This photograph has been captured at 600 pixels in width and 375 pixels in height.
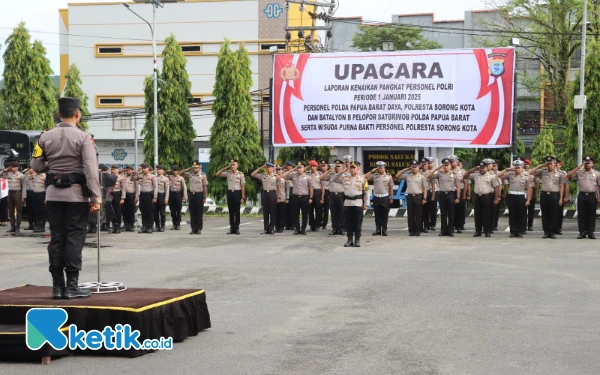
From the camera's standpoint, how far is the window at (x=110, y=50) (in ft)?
198

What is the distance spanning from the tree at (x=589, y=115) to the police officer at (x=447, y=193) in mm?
8723

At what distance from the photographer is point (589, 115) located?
92.5 feet

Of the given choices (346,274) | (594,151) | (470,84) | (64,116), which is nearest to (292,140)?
(470,84)

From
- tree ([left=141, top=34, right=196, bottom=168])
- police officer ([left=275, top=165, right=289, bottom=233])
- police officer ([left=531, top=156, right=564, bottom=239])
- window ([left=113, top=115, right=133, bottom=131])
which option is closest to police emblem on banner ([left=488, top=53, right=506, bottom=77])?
police officer ([left=531, top=156, right=564, bottom=239])

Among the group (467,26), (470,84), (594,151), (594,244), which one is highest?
(467,26)

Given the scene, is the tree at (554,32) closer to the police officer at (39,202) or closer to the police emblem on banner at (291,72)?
the police emblem on banner at (291,72)

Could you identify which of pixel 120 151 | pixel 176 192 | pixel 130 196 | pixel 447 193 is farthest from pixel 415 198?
pixel 120 151

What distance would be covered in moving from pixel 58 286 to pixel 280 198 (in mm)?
Answer: 14345

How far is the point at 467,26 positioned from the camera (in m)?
60.2

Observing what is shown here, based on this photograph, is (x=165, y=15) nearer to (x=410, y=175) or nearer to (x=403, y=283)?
(x=410, y=175)

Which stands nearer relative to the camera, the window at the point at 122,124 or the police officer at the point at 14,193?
the police officer at the point at 14,193

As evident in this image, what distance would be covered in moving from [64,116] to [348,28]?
186ft

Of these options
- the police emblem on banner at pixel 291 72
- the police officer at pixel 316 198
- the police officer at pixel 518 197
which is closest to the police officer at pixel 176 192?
the police officer at pixel 316 198

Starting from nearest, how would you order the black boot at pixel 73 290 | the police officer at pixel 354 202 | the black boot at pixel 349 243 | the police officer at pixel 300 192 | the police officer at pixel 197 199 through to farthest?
1. the black boot at pixel 73 290
2. the police officer at pixel 354 202
3. the black boot at pixel 349 243
4. the police officer at pixel 197 199
5. the police officer at pixel 300 192
